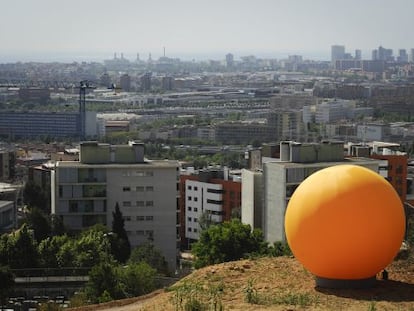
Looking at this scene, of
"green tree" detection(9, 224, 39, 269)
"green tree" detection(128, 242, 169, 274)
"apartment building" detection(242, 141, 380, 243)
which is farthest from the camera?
"apartment building" detection(242, 141, 380, 243)

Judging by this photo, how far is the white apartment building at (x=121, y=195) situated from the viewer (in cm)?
2511

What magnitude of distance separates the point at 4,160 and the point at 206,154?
781 inches

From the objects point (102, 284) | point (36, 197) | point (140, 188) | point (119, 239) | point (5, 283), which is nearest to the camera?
point (102, 284)

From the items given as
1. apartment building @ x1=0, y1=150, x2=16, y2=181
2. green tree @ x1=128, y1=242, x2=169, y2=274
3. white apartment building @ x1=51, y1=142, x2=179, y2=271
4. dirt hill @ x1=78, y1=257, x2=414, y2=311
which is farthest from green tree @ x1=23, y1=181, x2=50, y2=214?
dirt hill @ x1=78, y1=257, x2=414, y2=311

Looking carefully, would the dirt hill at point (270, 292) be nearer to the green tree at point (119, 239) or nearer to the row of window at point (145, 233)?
the green tree at point (119, 239)

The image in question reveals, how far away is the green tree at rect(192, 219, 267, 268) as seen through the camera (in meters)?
19.2

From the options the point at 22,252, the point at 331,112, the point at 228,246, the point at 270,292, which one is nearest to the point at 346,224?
the point at 270,292

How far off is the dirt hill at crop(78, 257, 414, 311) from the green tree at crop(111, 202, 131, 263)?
28.9 ft

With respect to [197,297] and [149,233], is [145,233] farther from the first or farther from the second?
[197,297]

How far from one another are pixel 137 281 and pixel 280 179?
317 inches

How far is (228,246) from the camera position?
19.3m

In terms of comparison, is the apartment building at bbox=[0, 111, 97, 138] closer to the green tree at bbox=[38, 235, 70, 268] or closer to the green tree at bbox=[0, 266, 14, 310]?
the green tree at bbox=[38, 235, 70, 268]

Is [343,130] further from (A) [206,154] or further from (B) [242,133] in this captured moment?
(A) [206,154]

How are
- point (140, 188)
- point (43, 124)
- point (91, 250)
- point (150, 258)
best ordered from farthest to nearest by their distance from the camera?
point (43, 124) → point (140, 188) → point (150, 258) → point (91, 250)
